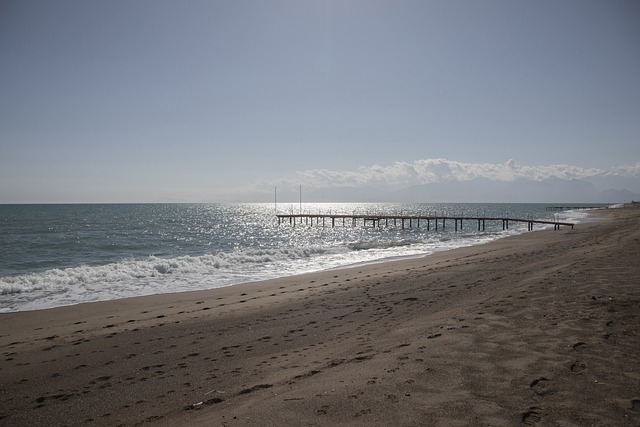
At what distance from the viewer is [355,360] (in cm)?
585

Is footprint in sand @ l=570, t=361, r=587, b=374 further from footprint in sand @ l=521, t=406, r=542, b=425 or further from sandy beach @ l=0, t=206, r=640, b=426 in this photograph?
footprint in sand @ l=521, t=406, r=542, b=425

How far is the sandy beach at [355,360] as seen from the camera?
13.8ft

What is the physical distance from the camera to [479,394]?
14.3ft

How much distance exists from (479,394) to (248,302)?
27.5 ft

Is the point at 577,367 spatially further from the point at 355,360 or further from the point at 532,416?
the point at 355,360

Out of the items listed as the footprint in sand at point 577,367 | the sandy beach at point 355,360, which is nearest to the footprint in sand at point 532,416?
the sandy beach at point 355,360

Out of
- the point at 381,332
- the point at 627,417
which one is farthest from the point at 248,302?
the point at 627,417

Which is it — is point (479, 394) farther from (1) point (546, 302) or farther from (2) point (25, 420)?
(2) point (25, 420)

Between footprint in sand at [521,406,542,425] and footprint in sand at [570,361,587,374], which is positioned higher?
footprint in sand at [570,361,587,374]

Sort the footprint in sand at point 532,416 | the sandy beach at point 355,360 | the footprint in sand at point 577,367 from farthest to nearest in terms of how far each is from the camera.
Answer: the footprint in sand at point 577,367, the sandy beach at point 355,360, the footprint in sand at point 532,416

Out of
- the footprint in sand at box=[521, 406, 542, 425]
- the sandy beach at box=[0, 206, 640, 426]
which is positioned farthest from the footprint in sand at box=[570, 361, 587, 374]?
the footprint in sand at box=[521, 406, 542, 425]

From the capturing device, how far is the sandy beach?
13.8 ft

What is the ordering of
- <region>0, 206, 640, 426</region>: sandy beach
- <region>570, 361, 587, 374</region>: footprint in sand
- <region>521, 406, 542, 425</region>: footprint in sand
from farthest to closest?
<region>570, 361, 587, 374</region>: footprint in sand → <region>0, 206, 640, 426</region>: sandy beach → <region>521, 406, 542, 425</region>: footprint in sand

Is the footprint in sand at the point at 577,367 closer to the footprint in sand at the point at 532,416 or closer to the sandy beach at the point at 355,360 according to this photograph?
the sandy beach at the point at 355,360
